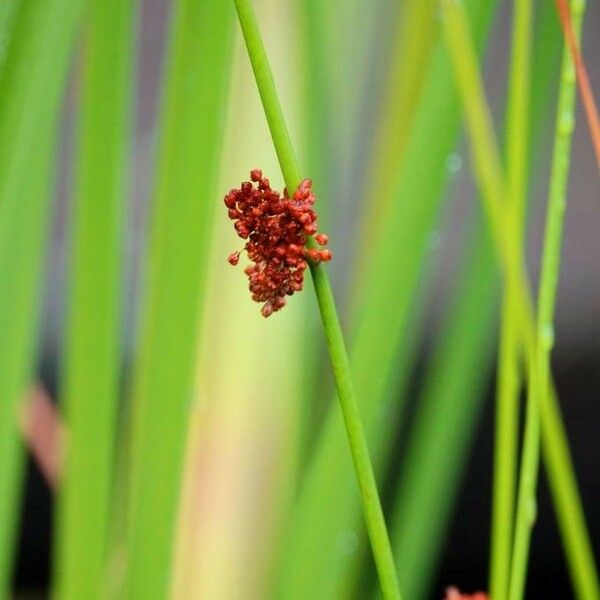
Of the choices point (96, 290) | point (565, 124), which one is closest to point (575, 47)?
point (565, 124)

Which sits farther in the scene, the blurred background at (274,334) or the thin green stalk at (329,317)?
the blurred background at (274,334)

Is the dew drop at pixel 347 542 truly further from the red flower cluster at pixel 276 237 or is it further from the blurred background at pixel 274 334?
the red flower cluster at pixel 276 237

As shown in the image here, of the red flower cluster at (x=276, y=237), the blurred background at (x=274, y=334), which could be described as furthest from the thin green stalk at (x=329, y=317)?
the blurred background at (x=274, y=334)

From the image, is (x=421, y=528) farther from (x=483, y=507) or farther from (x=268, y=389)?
(x=483, y=507)

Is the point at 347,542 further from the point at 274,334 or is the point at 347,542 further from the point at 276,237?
the point at 276,237

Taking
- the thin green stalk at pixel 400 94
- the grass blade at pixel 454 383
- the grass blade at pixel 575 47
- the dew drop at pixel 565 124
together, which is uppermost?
the thin green stalk at pixel 400 94

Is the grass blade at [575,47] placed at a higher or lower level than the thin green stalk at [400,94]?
lower

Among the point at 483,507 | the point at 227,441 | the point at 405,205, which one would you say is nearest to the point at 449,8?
the point at 405,205
